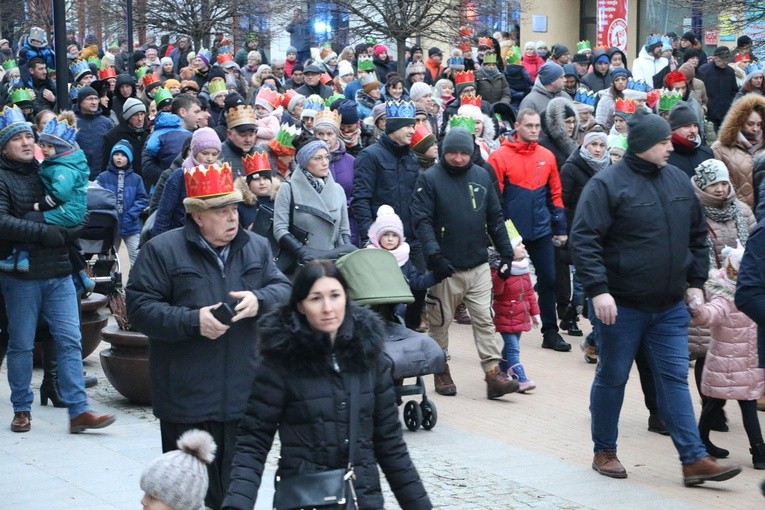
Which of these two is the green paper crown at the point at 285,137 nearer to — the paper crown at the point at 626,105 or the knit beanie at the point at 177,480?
the paper crown at the point at 626,105

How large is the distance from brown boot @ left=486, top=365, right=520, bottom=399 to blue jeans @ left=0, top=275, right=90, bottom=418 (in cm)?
296

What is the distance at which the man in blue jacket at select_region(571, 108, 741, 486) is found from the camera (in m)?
7.98

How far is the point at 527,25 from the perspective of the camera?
4231 centimetres

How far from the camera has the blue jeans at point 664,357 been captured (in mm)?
8070

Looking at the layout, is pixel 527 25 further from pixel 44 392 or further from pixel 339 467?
pixel 339 467

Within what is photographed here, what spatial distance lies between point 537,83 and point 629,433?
8.22 meters

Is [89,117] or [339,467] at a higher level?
[89,117]

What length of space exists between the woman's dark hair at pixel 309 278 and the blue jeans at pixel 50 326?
421 cm

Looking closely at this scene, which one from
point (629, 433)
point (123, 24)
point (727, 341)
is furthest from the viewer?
point (123, 24)

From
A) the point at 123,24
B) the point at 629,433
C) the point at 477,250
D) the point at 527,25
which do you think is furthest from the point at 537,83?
the point at 527,25

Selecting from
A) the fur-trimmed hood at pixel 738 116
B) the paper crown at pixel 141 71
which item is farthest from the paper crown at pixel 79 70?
the fur-trimmed hood at pixel 738 116

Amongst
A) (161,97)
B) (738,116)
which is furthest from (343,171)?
(161,97)

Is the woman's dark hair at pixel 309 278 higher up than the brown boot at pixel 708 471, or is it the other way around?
the woman's dark hair at pixel 309 278

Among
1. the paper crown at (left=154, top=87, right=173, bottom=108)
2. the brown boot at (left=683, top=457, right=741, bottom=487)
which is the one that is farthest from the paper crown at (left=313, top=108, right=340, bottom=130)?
the brown boot at (left=683, top=457, right=741, bottom=487)
